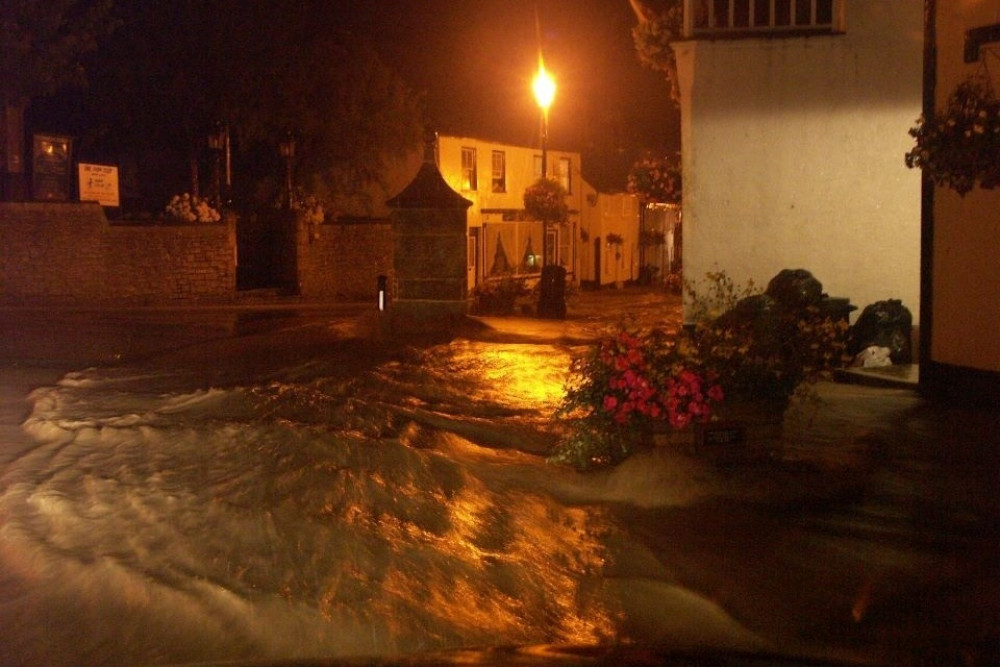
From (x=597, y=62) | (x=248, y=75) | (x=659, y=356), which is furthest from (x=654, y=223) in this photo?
(x=659, y=356)

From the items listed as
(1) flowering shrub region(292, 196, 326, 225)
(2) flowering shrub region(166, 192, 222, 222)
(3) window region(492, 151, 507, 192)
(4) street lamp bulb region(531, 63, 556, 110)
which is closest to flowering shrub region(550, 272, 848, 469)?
(4) street lamp bulb region(531, 63, 556, 110)

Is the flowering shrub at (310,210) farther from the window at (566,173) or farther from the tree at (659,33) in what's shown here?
the tree at (659,33)

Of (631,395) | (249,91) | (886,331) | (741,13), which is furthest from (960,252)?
(249,91)

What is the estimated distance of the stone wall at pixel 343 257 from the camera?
111ft

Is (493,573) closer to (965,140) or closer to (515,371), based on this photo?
(965,140)

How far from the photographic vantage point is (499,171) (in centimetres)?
3731

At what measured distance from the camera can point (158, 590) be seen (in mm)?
6465

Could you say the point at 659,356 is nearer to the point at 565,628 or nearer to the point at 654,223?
the point at 565,628

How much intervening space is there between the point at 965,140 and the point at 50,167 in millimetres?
25300

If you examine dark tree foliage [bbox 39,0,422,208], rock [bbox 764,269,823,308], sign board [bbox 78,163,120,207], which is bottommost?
rock [bbox 764,269,823,308]

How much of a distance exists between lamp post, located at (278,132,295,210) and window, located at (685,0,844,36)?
63.1ft

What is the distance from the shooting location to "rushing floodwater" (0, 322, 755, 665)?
6.12m

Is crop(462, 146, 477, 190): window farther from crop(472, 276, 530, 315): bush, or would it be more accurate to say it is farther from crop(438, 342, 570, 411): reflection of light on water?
crop(438, 342, 570, 411): reflection of light on water

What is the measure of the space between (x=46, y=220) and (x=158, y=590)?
1010 inches
